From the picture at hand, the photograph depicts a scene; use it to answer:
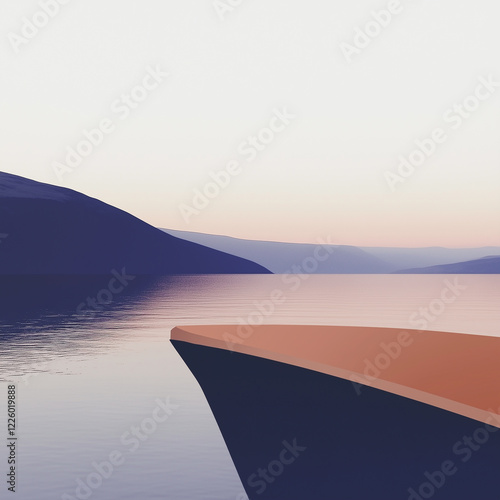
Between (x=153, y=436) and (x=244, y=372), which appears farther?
(x=153, y=436)

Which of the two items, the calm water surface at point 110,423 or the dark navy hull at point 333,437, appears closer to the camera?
the dark navy hull at point 333,437

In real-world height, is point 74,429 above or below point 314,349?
above

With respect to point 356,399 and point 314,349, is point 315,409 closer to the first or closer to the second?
point 356,399

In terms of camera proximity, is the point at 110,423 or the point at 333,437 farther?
the point at 110,423

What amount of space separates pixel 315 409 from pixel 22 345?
41.9m

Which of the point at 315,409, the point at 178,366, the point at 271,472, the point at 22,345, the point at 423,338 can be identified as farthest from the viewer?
the point at 22,345

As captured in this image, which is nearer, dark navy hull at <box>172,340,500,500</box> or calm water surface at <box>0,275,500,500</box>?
dark navy hull at <box>172,340,500,500</box>

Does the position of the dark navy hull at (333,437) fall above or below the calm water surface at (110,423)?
below

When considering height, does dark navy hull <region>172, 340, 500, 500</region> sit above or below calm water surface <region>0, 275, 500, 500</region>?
below

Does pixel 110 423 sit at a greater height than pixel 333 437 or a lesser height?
greater

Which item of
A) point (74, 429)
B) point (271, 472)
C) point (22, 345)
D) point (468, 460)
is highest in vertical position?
point (22, 345)

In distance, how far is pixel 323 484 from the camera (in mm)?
10258

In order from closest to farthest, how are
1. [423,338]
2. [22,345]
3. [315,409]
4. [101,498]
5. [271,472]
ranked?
[315,409], [271,472], [423,338], [101,498], [22,345]

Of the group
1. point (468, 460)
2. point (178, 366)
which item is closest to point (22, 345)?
point (178, 366)
